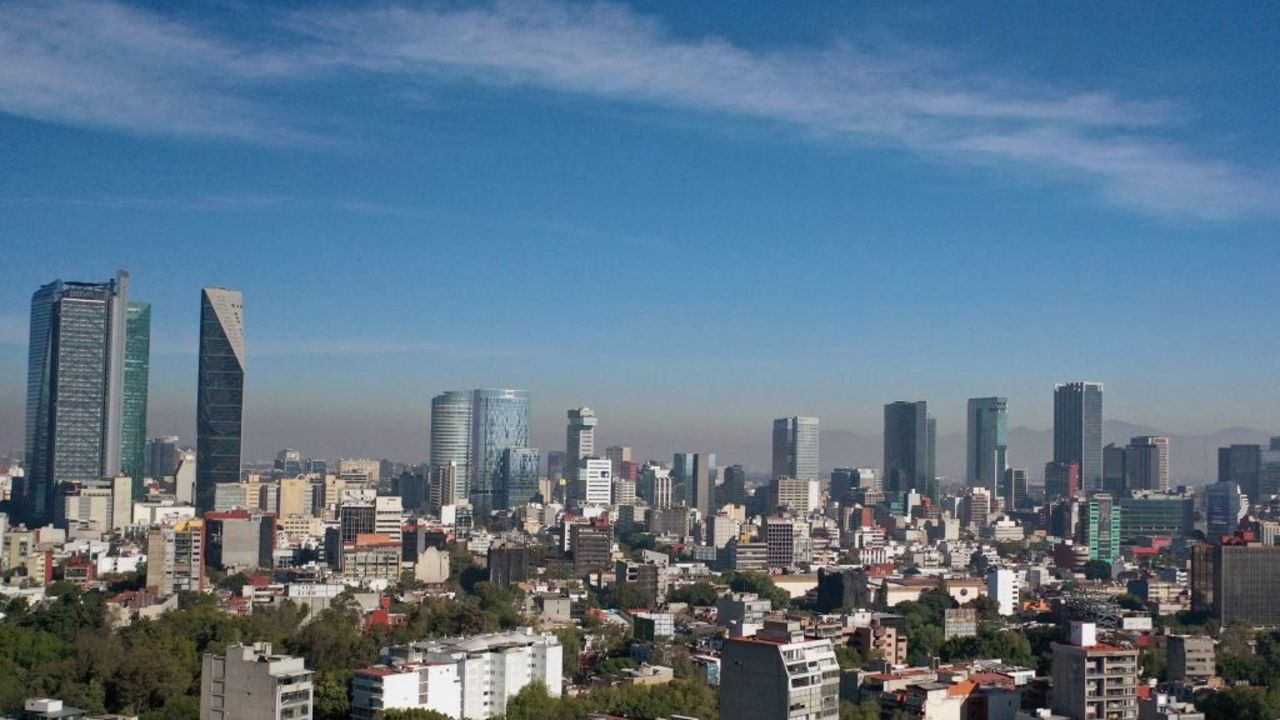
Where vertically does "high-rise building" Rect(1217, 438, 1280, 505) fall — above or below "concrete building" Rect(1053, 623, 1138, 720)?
above

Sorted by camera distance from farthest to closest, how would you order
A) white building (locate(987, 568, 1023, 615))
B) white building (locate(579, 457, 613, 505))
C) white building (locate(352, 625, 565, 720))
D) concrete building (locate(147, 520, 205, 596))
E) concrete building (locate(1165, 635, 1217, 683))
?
white building (locate(579, 457, 613, 505)), white building (locate(987, 568, 1023, 615)), concrete building (locate(147, 520, 205, 596)), concrete building (locate(1165, 635, 1217, 683)), white building (locate(352, 625, 565, 720))

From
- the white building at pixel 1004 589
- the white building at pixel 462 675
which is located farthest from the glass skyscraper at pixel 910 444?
the white building at pixel 462 675

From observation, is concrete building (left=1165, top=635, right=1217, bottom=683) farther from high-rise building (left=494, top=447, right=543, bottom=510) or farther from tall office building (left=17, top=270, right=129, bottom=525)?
high-rise building (left=494, top=447, right=543, bottom=510)

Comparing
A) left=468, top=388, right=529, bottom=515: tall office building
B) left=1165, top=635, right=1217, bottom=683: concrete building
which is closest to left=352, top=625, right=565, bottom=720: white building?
left=1165, top=635, right=1217, bottom=683: concrete building

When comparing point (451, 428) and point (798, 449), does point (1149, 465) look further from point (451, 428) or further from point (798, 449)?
point (451, 428)

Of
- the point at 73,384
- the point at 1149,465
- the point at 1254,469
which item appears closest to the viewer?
the point at 73,384

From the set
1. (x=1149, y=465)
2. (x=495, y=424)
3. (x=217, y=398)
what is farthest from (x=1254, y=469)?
(x=217, y=398)

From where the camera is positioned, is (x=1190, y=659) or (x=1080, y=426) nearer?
(x=1190, y=659)

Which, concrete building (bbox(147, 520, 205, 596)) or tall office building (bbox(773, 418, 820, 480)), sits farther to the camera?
tall office building (bbox(773, 418, 820, 480))
